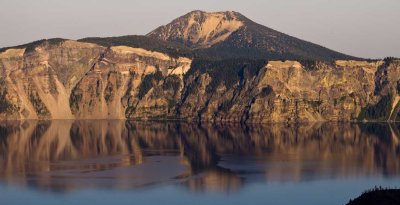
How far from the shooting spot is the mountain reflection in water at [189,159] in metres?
112

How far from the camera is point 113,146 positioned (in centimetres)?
16738

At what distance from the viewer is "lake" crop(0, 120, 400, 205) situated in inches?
3814

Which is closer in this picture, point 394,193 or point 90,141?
point 394,193

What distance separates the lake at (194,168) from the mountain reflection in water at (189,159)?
16 centimetres

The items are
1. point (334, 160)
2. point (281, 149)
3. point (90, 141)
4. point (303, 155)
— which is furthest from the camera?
point (90, 141)

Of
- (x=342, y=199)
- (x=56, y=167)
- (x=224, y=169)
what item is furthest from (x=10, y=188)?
(x=342, y=199)

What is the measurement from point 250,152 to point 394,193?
94.6 meters

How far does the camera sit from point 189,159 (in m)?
141

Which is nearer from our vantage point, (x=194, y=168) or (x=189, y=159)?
(x=194, y=168)

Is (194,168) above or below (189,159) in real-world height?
below

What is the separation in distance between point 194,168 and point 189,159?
13988 millimetres

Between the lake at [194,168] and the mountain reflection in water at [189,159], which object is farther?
the mountain reflection in water at [189,159]

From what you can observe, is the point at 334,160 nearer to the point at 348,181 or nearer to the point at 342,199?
Answer: the point at 348,181

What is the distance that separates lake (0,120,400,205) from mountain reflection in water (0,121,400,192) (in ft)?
0.54
